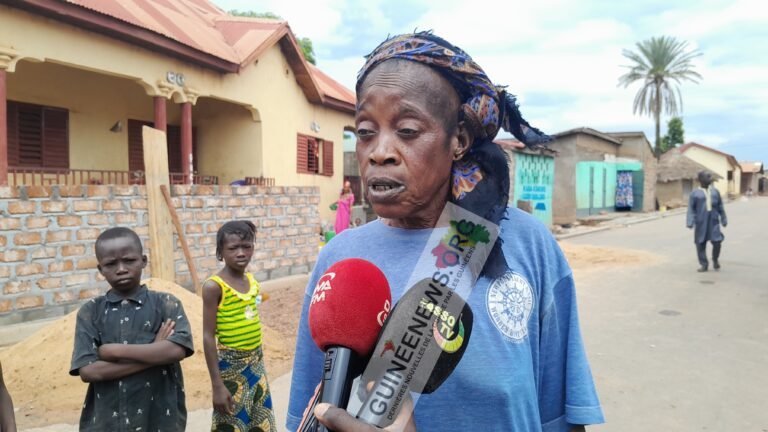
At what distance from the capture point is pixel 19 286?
5324 millimetres

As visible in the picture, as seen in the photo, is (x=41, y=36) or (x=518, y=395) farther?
(x=41, y=36)

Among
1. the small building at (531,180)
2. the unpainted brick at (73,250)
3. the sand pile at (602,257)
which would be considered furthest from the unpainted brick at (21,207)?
the small building at (531,180)

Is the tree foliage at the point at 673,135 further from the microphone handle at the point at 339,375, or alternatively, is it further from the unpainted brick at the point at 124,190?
the microphone handle at the point at 339,375

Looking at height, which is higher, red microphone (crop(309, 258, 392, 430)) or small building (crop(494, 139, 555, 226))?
small building (crop(494, 139, 555, 226))

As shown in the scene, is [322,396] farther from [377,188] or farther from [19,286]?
[19,286]

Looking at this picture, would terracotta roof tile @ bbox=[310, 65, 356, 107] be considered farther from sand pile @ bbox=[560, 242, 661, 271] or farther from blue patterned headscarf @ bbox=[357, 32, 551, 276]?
blue patterned headscarf @ bbox=[357, 32, 551, 276]

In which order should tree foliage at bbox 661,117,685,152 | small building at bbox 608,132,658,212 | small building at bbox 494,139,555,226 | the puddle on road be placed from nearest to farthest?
the puddle on road < small building at bbox 494,139,555,226 < small building at bbox 608,132,658,212 < tree foliage at bbox 661,117,685,152

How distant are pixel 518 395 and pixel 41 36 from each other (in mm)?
7784

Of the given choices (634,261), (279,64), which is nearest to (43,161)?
(279,64)

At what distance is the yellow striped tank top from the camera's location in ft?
9.45

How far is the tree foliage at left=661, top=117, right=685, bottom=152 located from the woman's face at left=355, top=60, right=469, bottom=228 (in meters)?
47.7

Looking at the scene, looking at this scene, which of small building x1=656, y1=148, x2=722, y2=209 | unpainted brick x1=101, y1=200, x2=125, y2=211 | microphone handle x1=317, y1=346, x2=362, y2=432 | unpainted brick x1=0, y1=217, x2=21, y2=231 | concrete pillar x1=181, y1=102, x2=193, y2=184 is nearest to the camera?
microphone handle x1=317, y1=346, x2=362, y2=432

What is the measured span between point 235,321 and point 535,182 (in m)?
14.5

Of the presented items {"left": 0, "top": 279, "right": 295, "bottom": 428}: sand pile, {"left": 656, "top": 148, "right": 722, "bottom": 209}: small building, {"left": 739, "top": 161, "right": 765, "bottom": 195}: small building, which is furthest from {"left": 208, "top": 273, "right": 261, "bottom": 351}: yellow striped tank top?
{"left": 739, "top": 161, "right": 765, "bottom": 195}: small building
